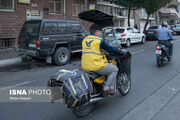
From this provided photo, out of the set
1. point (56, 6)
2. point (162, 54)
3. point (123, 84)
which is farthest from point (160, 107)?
point (56, 6)

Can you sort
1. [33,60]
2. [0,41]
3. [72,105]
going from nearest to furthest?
[72,105]
[33,60]
[0,41]

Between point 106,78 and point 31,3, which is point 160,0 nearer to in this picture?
point 31,3

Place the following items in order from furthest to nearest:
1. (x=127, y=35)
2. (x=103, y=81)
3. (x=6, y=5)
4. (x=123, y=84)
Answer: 1. (x=127, y=35)
2. (x=6, y=5)
3. (x=123, y=84)
4. (x=103, y=81)

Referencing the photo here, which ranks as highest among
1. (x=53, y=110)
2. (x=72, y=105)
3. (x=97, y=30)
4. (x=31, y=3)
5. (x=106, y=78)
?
(x=31, y=3)

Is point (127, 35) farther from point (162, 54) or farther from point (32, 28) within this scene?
point (32, 28)

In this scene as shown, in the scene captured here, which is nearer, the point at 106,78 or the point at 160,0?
the point at 106,78

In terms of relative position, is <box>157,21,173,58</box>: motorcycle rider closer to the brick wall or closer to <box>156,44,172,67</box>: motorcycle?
<box>156,44,172,67</box>: motorcycle

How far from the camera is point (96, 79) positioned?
4.07 m

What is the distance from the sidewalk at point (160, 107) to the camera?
3.97 m

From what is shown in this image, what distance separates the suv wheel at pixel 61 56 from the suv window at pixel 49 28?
0.85 meters

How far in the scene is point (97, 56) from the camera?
4004mm

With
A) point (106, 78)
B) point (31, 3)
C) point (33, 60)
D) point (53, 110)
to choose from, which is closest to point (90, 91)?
point (106, 78)

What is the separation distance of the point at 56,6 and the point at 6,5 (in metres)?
4.70

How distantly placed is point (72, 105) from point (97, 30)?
1.53 metres
